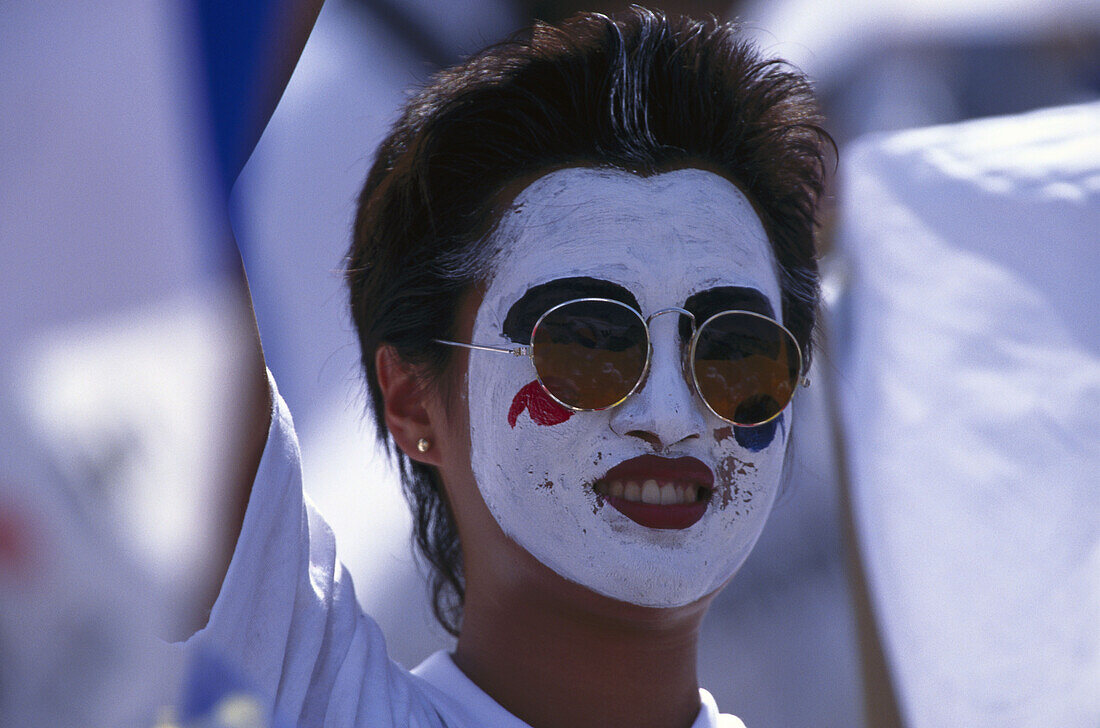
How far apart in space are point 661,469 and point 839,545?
1407mm

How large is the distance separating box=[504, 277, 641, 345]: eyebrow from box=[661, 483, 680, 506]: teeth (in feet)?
0.80

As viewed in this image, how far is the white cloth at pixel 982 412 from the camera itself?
91.0 inches

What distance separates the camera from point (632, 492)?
156 centimetres

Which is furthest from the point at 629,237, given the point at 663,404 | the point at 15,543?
the point at 15,543

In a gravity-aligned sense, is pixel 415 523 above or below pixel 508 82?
below

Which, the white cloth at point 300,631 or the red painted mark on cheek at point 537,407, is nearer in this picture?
the white cloth at point 300,631

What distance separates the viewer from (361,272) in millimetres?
1842

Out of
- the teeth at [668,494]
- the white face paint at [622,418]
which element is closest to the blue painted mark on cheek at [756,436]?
the white face paint at [622,418]

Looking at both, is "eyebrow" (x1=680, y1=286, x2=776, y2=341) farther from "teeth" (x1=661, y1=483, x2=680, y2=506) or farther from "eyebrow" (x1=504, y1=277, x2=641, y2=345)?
"teeth" (x1=661, y1=483, x2=680, y2=506)

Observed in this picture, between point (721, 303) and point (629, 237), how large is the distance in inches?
6.3

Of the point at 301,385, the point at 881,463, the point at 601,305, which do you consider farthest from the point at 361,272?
the point at 881,463

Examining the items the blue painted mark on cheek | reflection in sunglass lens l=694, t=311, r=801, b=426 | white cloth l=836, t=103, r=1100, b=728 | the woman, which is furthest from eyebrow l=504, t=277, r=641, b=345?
white cloth l=836, t=103, r=1100, b=728

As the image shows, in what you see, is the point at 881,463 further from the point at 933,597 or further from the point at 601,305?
the point at 601,305

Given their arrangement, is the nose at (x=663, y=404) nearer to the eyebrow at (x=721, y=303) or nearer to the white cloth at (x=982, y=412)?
the eyebrow at (x=721, y=303)
